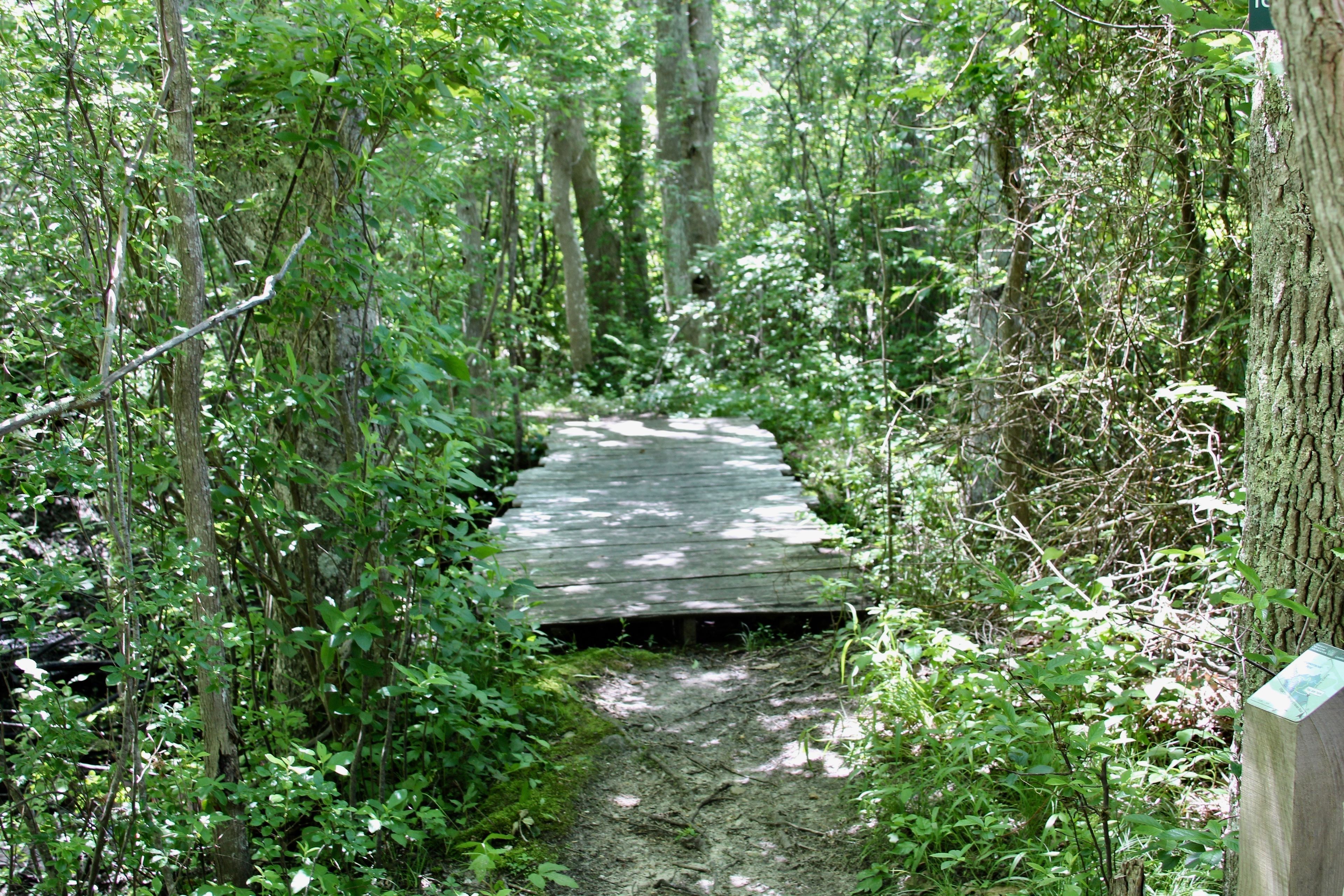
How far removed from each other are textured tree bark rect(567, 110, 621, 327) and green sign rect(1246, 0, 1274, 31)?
14722 mm

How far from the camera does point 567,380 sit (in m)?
15.4

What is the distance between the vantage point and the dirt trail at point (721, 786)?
10.9 ft

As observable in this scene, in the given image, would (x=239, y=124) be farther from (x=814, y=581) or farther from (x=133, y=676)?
(x=814, y=581)

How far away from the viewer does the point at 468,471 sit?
3.30 metres

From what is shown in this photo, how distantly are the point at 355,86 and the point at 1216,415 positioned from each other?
426 centimetres

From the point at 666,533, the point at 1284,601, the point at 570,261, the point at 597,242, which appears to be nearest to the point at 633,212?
the point at 597,242

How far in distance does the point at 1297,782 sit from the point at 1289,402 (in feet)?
4.78

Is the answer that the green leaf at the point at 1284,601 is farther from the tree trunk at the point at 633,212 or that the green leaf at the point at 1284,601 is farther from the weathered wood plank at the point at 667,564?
the tree trunk at the point at 633,212

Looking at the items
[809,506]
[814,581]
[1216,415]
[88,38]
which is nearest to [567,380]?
[809,506]

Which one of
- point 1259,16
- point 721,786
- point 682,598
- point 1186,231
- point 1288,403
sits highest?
point 1259,16

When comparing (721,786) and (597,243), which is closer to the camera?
(721,786)

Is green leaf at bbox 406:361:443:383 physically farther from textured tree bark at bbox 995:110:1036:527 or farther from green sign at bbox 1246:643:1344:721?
textured tree bark at bbox 995:110:1036:527

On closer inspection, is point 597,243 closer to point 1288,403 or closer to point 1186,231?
point 1186,231

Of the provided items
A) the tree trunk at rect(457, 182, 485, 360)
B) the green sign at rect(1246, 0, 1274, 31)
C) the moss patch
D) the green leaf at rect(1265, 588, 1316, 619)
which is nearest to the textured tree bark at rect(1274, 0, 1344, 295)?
the green sign at rect(1246, 0, 1274, 31)
